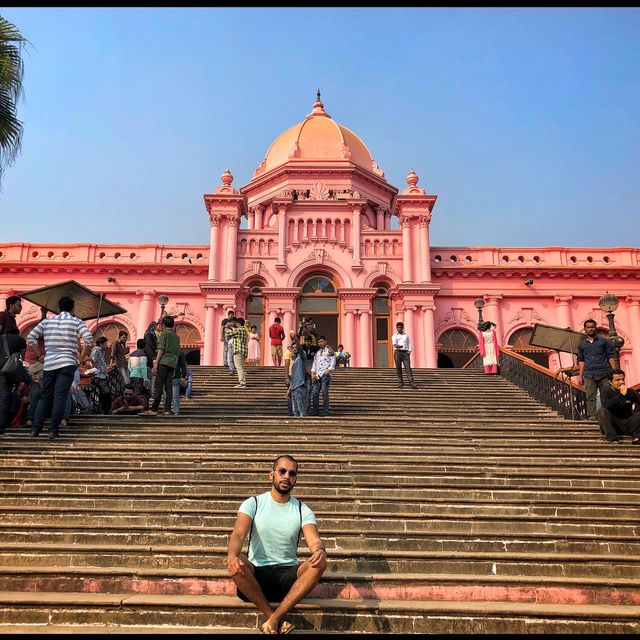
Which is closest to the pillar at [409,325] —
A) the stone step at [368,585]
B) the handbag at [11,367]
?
the handbag at [11,367]

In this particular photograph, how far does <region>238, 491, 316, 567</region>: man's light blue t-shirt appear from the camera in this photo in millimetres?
4781

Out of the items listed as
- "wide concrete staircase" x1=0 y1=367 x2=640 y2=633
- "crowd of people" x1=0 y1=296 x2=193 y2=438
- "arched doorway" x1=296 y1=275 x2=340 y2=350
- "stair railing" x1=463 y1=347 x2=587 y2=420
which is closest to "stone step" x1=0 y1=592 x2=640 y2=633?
"wide concrete staircase" x1=0 y1=367 x2=640 y2=633

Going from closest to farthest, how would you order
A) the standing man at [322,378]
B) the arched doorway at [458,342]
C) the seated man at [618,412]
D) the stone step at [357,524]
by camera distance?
the stone step at [357,524]
the seated man at [618,412]
the standing man at [322,378]
the arched doorway at [458,342]

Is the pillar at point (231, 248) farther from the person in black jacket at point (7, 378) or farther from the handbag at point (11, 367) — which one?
the handbag at point (11, 367)

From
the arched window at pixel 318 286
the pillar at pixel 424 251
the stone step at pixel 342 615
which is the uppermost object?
the pillar at pixel 424 251

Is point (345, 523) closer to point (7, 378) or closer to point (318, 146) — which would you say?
point (7, 378)

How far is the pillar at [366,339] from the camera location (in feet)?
79.9

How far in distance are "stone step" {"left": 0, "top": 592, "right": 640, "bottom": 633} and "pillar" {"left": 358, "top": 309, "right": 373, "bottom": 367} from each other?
19196 millimetres

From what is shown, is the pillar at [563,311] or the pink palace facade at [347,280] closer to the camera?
the pink palace facade at [347,280]

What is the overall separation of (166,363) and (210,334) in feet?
46.3

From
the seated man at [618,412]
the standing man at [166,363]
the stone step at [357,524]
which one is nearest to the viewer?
the stone step at [357,524]

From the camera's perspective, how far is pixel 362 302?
25125 mm

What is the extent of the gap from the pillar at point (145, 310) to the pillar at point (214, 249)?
3.56 metres

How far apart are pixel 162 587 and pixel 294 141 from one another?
2895cm
